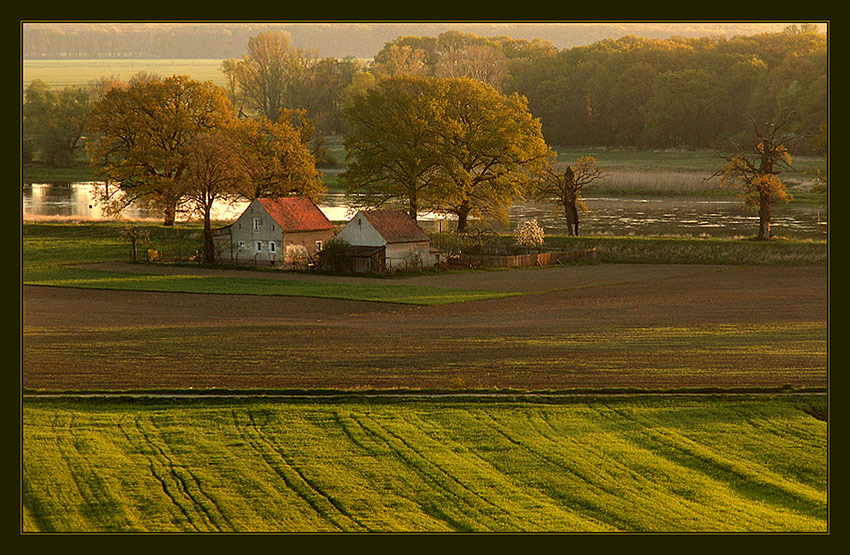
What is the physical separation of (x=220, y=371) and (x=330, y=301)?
18.8 m

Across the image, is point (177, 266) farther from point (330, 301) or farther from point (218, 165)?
point (330, 301)

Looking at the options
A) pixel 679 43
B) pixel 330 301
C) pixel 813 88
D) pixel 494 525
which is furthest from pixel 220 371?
pixel 679 43

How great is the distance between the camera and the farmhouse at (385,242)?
62.5 meters

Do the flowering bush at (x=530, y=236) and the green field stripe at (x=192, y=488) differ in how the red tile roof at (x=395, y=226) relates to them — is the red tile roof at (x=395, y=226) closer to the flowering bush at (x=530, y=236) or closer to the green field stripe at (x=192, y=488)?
the flowering bush at (x=530, y=236)

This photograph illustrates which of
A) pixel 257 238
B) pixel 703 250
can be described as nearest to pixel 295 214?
pixel 257 238

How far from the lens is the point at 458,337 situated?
3928 cm

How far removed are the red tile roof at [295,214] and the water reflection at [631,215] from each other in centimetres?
553

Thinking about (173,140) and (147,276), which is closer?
(147,276)

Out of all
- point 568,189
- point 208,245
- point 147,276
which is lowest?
point 147,276

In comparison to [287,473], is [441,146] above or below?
above

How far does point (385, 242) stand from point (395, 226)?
1.87m

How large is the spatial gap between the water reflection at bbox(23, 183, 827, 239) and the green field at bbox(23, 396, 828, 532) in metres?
46.6

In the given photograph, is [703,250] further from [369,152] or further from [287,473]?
[287,473]

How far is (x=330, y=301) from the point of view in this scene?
167 ft
